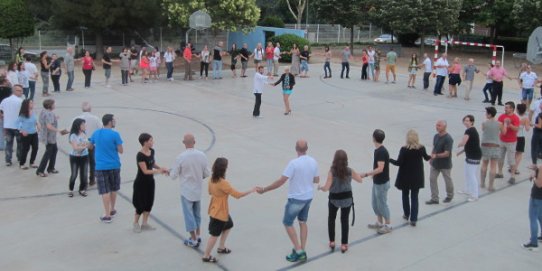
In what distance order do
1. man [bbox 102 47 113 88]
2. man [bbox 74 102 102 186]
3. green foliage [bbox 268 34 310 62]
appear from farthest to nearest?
1. green foliage [bbox 268 34 310 62]
2. man [bbox 102 47 113 88]
3. man [bbox 74 102 102 186]

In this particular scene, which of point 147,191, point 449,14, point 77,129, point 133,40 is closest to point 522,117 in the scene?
point 147,191

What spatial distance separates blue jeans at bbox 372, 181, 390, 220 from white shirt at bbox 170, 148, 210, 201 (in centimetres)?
274

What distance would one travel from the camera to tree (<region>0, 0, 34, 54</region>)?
95.3 feet

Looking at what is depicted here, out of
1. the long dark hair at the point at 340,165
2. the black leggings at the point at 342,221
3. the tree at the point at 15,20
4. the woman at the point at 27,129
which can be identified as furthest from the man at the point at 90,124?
the tree at the point at 15,20

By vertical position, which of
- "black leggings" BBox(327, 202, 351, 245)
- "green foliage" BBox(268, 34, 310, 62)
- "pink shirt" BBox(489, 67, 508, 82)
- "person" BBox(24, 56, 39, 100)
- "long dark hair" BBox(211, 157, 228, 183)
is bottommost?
"black leggings" BBox(327, 202, 351, 245)

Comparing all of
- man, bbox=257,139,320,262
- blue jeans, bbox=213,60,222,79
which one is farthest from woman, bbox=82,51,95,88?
man, bbox=257,139,320,262

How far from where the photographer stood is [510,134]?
1152 centimetres

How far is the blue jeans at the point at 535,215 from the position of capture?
26.5ft

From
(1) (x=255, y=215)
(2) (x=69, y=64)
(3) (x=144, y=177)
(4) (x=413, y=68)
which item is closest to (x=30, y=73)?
(2) (x=69, y=64)

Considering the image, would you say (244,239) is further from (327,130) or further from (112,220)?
(327,130)

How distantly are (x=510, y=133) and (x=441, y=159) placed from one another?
2.57m

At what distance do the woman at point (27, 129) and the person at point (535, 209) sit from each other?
923 centimetres

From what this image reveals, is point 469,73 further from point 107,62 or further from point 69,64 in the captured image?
point 69,64

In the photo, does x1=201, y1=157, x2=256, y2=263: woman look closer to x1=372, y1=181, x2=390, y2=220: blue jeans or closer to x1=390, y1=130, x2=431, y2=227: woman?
x1=372, y1=181, x2=390, y2=220: blue jeans
